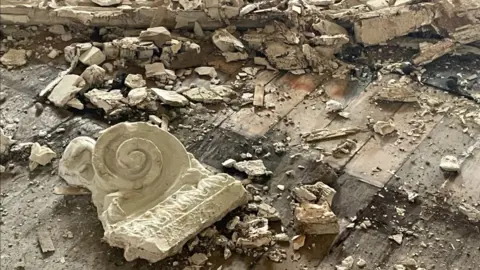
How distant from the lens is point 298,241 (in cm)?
365

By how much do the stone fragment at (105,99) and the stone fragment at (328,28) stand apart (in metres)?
1.56

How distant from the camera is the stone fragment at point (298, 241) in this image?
3.63 metres

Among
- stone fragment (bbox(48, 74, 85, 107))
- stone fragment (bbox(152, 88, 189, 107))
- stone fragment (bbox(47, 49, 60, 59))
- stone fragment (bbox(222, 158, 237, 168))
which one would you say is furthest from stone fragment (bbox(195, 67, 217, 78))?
stone fragment (bbox(47, 49, 60, 59))

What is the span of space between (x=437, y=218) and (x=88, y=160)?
1.97m

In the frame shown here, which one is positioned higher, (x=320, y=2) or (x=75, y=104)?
(x=320, y=2)

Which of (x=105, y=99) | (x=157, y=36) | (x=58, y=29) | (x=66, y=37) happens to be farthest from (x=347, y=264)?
(x=58, y=29)

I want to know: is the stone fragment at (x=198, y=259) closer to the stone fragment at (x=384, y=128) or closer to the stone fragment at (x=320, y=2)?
the stone fragment at (x=384, y=128)

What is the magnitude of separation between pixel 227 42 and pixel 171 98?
0.76 meters

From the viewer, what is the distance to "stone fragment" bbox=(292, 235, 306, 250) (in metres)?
3.63

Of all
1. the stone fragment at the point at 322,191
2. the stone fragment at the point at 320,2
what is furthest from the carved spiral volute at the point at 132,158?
the stone fragment at the point at 320,2

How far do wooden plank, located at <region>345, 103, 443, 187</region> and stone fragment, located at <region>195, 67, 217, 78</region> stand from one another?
127cm

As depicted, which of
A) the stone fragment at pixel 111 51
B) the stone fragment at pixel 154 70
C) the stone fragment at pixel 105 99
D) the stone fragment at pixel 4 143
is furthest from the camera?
the stone fragment at pixel 111 51

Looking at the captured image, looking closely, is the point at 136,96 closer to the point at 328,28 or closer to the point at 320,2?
the point at 328,28

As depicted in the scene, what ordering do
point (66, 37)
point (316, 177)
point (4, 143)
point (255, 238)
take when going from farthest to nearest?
point (66, 37), point (4, 143), point (316, 177), point (255, 238)
